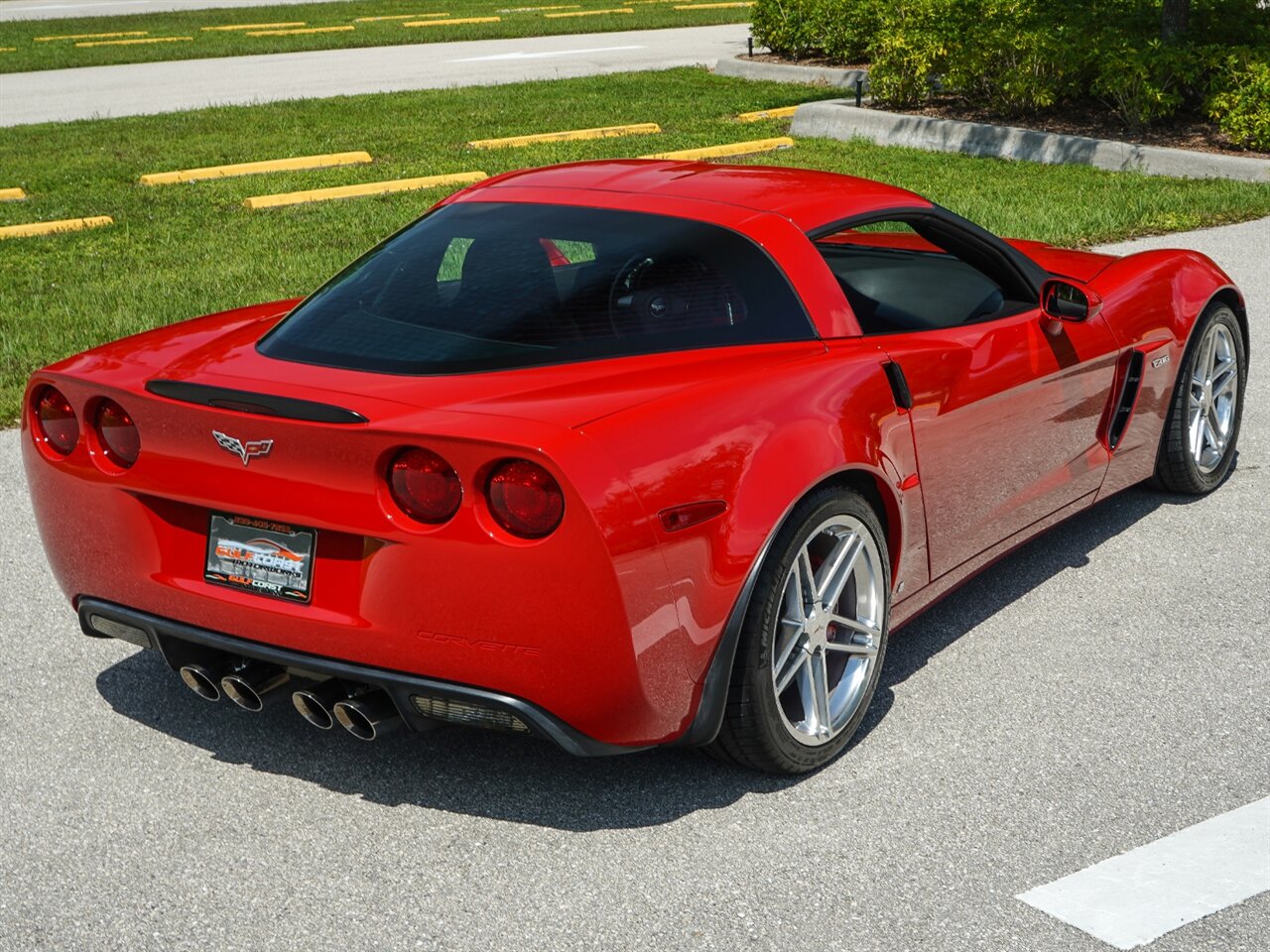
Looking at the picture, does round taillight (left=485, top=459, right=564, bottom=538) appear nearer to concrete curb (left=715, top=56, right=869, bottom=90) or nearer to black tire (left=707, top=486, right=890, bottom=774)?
black tire (left=707, top=486, right=890, bottom=774)

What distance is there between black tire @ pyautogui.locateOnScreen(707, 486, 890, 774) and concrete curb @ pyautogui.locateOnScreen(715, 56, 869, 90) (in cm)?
1516

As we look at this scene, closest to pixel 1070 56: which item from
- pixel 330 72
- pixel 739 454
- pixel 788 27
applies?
pixel 788 27

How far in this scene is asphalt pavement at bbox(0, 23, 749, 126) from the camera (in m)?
18.1

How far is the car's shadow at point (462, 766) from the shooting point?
3781 mm

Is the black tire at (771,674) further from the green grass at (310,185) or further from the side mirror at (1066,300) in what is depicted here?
the green grass at (310,185)

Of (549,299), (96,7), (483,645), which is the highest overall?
(549,299)

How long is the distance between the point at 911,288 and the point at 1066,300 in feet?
1.51

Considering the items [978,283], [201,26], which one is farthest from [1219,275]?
[201,26]

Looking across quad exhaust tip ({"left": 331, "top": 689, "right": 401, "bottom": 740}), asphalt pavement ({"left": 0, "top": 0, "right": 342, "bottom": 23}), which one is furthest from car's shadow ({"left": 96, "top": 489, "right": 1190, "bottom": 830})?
asphalt pavement ({"left": 0, "top": 0, "right": 342, "bottom": 23})

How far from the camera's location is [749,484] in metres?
3.55

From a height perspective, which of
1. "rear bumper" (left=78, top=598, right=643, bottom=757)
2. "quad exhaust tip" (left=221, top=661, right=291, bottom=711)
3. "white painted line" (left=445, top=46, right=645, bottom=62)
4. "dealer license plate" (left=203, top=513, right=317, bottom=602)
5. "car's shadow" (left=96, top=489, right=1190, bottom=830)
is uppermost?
"dealer license plate" (left=203, top=513, right=317, bottom=602)

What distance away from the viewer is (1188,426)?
18.8ft

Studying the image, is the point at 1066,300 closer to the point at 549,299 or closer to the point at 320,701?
the point at 549,299

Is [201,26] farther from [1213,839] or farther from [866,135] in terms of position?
[1213,839]
